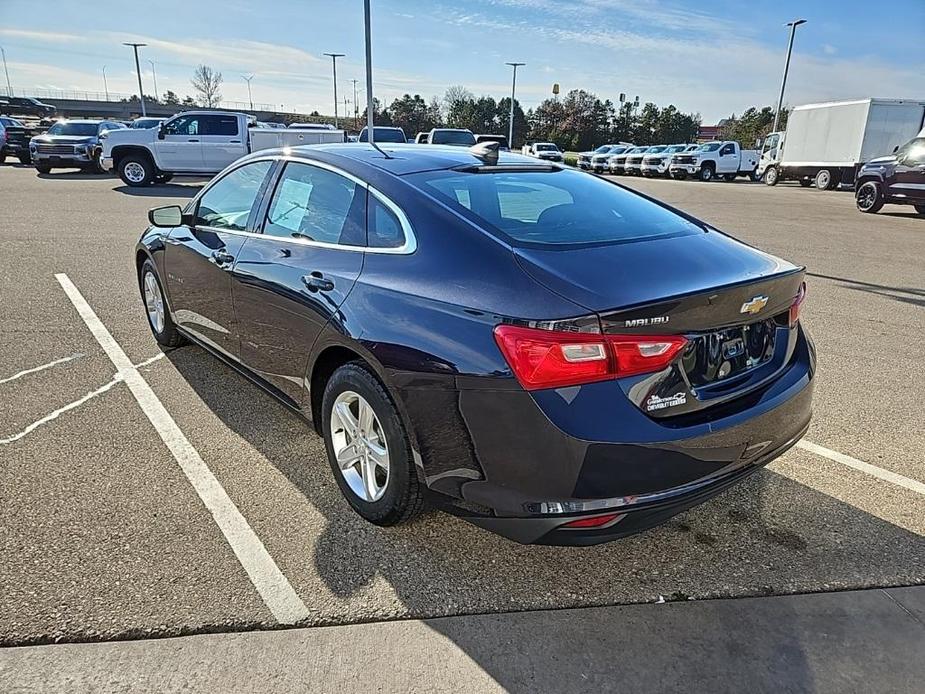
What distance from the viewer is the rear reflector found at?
7.07ft

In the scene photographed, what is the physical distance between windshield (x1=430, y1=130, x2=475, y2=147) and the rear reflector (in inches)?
780

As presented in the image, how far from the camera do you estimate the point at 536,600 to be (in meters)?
2.48

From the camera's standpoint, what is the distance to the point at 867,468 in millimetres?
3426

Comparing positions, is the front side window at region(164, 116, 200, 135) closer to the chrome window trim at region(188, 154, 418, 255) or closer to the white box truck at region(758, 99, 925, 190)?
the chrome window trim at region(188, 154, 418, 255)

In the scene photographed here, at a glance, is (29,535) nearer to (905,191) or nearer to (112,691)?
(112,691)

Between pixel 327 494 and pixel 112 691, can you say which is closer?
pixel 112 691

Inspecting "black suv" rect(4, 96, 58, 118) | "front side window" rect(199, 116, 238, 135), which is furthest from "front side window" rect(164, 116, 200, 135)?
"black suv" rect(4, 96, 58, 118)

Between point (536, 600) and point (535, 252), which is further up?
point (535, 252)

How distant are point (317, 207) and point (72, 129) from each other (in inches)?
899

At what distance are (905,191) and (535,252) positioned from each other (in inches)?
660

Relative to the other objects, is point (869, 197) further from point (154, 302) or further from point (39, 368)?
point (39, 368)

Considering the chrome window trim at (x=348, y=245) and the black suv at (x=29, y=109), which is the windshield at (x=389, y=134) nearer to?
the chrome window trim at (x=348, y=245)

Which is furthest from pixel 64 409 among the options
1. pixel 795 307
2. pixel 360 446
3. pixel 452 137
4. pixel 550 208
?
pixel 452 137

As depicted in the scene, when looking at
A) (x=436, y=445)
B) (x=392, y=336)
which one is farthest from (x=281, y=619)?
(x=392, y=336)
